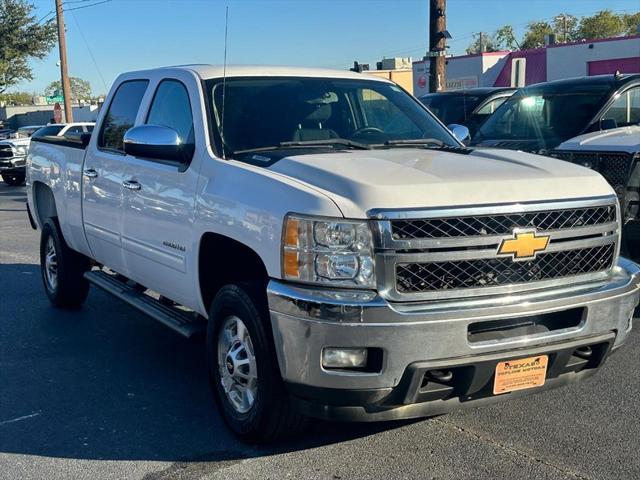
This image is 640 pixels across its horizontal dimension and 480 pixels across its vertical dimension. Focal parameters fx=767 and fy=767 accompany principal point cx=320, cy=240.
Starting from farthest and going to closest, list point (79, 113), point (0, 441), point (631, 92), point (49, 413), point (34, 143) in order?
point (79, 113), point (631, 92), point (34, 143), point (49, 413), point (0, 441)

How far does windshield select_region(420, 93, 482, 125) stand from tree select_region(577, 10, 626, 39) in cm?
6704

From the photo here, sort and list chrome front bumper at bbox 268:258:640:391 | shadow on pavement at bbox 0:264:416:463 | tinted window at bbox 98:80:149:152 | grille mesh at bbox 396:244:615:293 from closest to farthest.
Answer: chrome front bumper at bbox 268:258:640:391, grille mesh at bbox 396:244:615:293, shadow on pavement at bbox 0:264:416:463, tinted window at bbox 98:80:149:152

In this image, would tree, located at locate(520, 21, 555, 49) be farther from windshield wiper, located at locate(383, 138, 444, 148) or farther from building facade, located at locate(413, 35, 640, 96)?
windshield wiper, located at locate(383, 138, 444, 148)

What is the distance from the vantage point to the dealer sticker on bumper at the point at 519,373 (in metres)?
3.64

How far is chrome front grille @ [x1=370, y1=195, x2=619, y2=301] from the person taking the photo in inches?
136

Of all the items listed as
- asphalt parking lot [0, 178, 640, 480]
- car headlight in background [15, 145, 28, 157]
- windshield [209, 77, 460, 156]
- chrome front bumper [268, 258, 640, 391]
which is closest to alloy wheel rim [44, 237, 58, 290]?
asphalt parking lot [0, 178, 640, 480]

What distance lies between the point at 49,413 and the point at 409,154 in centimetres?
270

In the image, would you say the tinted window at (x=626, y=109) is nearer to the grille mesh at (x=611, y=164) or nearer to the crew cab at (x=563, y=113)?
the crew cab at (x=563, y=113)

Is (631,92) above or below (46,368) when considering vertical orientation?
above

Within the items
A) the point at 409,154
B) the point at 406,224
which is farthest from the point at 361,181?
the point at 409,154

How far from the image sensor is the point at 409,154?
14.8 feet

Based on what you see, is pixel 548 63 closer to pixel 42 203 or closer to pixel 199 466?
pixel 42 203

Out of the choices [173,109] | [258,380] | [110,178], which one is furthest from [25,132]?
[258,380]

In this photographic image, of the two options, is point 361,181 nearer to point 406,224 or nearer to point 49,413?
point 406,224
